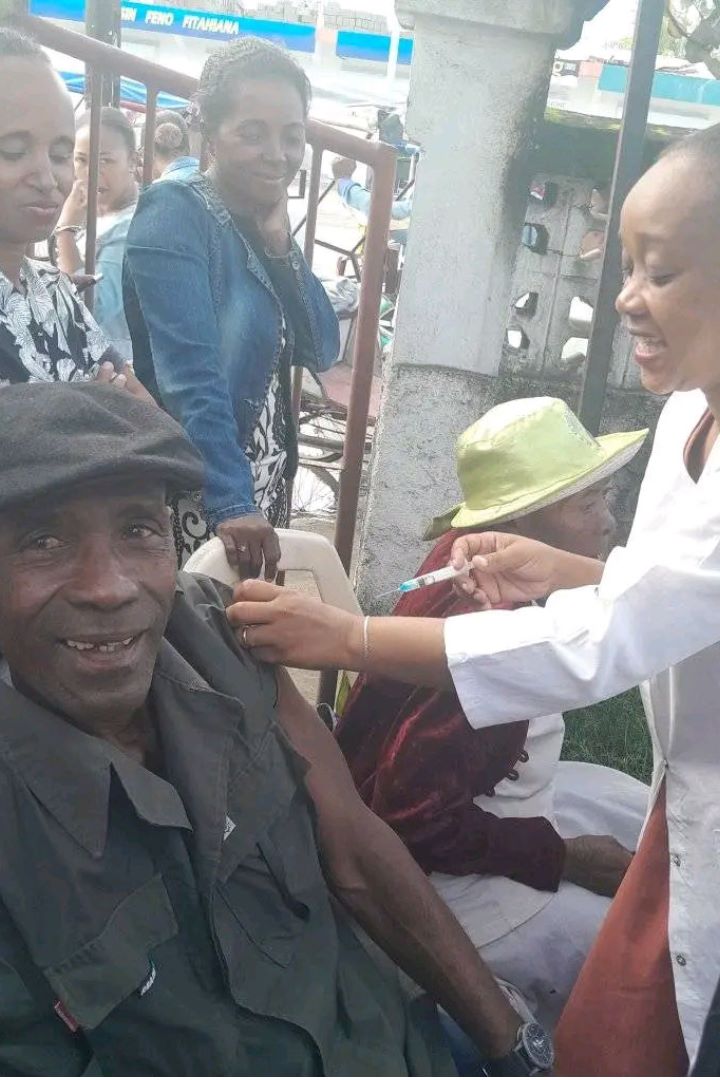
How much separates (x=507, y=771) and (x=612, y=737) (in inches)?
71.2

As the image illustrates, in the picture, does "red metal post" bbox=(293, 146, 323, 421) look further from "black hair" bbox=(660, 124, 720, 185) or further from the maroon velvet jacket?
"black hair" bbox=(660, 124, 720, 185)

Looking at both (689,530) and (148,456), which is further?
(689,530)

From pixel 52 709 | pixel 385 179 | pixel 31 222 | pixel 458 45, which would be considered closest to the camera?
pixel 52 709

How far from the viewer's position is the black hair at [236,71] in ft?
8.37

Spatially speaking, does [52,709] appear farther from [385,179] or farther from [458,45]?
[458,45]

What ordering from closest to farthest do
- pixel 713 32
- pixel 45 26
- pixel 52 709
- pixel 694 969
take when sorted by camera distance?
pixel 52 709
pixel 694 969
pixel 45 26
pixel 713 32

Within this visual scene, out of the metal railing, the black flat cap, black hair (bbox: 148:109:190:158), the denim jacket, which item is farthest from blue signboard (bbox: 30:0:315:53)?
the black flat cap

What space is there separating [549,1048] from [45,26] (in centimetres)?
239

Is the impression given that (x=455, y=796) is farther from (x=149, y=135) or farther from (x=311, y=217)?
(x=149, y=135)

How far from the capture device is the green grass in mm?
3645

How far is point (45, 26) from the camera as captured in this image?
2.54 metres

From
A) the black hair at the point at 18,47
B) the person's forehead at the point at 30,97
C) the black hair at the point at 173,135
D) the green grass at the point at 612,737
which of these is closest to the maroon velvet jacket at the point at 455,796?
the person's forehead at the point at 30,97

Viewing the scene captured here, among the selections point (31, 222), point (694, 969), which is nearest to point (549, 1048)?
point (694, 969)

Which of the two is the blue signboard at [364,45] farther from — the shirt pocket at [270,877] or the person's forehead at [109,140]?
the shirt pocket at [270,877]
